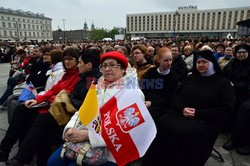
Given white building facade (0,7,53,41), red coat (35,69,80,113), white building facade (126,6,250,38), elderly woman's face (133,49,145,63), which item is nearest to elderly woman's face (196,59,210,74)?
elderly woman's face (133,49,145,63)

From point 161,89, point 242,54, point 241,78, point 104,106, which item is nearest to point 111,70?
point 104,106

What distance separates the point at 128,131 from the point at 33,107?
75.3 inches

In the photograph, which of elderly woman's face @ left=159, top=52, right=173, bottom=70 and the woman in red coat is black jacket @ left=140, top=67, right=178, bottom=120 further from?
the woman in red coat

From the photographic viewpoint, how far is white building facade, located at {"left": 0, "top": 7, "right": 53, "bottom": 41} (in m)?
89.8

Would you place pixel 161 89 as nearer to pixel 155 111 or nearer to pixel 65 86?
pixel 155 111

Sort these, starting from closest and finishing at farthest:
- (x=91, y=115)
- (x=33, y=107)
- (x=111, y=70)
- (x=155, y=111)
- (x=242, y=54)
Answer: (x=91, y=115) → (x=111, y=70) → (x=33, y=107) → (x=155, y=111) → (x=242, y=54)

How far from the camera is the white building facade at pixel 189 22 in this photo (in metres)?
98.7

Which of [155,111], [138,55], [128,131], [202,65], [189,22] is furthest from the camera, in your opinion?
[189,22]

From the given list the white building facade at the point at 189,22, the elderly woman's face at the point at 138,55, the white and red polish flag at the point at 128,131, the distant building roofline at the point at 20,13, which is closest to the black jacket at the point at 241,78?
the elderly woman's face at the point at 138,55

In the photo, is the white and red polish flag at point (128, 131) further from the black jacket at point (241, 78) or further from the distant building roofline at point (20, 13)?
the distant building roofline at point (20, 13)

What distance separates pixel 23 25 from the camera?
321 feet

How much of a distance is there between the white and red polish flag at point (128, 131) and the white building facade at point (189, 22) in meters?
98.2

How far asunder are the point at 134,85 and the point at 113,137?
2.14 feet

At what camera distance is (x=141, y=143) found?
5.83ft
